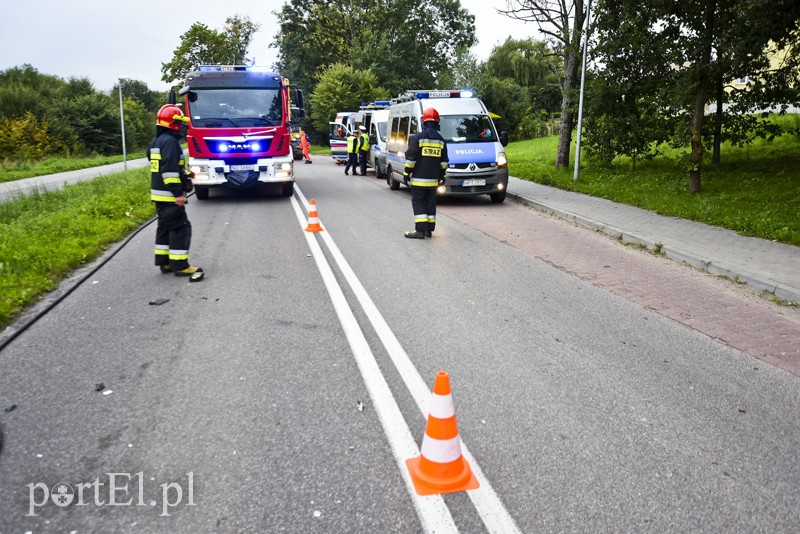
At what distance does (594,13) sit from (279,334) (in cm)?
1591

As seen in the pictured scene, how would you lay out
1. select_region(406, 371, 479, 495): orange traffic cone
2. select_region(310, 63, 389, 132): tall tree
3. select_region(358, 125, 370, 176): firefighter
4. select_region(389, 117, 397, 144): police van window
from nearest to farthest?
select_region(406, 371, 479, 495): orange traffic cone
select_region(389, 117, 397, 144): police van window
select_region(358, 125, 370, 176): firefighter
select_region(310, 63, 389, 132): tall tree

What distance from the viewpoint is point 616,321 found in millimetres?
5613

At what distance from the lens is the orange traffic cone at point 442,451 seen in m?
2.95

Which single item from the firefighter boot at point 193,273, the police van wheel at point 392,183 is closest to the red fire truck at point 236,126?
the police van wheel at point 392,183

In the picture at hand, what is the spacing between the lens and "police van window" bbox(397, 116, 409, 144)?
15711mm

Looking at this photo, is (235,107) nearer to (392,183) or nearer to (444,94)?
(444,94)

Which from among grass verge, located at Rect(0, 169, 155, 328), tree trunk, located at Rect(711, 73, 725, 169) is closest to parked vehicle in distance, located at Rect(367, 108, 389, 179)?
grass verge, located at Rect(0, 169, 155, 328)

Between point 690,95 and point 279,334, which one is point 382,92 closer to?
point 690,95

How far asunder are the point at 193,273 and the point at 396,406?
4374mm

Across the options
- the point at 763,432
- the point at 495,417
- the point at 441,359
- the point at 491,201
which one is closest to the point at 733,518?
the point at 763,432

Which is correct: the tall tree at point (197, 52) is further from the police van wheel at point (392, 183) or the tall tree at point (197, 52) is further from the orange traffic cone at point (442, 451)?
the orange traffic cone at point (442, 451)

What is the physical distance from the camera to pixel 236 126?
13398 millimetres

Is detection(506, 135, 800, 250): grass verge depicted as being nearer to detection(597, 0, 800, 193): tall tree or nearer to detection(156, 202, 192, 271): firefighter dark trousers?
detection(597, 0, 800, 193): tall tree

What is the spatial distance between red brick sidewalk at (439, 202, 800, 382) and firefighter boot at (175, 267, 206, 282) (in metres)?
4.81
